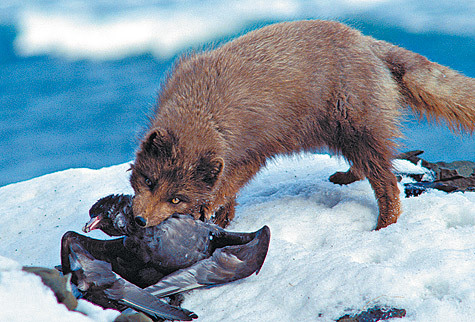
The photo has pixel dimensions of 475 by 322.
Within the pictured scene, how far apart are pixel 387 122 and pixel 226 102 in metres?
1.53

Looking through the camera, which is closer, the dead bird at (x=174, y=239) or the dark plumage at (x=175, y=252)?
the dark plumage at (x=175, y=252)

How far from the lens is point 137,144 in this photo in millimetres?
4289

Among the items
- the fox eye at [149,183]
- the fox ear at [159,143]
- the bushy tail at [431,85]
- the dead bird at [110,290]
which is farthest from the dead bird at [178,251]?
the bushy tail at [431,85]

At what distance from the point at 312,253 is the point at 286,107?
1.34 m

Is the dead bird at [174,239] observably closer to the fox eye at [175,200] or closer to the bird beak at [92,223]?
the bird beak at [92,223]

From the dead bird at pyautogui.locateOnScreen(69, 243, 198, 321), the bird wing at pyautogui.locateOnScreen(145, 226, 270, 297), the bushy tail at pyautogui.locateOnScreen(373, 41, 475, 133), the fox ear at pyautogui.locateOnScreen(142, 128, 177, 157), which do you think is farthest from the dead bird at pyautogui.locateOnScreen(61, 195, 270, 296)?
the bushy tail at pyautogui.locateOnScreen(373, 41, 475, 133)

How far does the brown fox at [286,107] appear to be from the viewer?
12.8ft

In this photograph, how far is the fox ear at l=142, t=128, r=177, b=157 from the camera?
12.3 ft

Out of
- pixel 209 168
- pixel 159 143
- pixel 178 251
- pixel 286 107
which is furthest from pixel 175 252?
pixel 286 107

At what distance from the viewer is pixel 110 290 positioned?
9.92 ft

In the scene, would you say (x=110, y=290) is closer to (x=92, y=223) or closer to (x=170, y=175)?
(x=92, y=223)

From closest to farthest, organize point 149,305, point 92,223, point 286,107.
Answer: point 149,305, point 92,223, point 286,107

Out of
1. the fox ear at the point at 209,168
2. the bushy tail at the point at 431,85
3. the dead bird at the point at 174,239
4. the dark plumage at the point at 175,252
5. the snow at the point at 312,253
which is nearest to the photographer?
the snow at the point at 312,253

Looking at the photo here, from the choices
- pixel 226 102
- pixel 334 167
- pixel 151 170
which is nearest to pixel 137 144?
pixel 151 170
